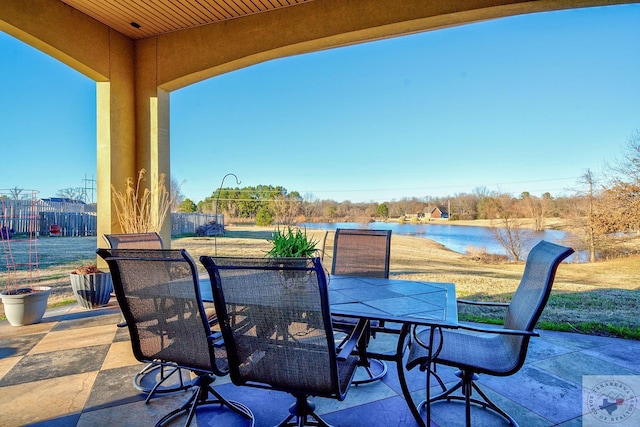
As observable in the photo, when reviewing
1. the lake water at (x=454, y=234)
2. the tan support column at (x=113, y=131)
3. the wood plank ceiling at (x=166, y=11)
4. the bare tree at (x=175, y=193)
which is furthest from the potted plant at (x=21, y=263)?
the lake water at (x=454, y=234)

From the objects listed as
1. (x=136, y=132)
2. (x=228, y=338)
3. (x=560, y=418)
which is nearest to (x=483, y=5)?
(x=560, y=418)

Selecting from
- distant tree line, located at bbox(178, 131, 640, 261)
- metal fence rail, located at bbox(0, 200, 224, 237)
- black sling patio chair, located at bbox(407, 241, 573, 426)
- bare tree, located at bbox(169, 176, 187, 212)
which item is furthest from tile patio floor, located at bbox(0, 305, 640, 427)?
metal fence rail, located at bbox(0, 200, 224, 237)

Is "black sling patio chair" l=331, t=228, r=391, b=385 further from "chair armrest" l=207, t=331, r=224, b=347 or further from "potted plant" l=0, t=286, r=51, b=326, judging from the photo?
"potted plant" l=0, t=286, r=51, b=326

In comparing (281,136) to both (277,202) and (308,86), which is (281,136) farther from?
(277,202)

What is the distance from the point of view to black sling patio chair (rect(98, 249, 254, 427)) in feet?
5.24

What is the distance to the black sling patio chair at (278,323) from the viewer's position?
1279 millimetres

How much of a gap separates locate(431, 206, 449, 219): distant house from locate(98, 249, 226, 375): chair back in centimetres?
368

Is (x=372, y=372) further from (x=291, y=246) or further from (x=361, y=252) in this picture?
(x=291, y=246)

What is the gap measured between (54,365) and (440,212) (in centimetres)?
447

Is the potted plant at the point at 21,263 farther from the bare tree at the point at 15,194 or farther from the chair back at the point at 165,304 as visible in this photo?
the chair back at the point at 165,304

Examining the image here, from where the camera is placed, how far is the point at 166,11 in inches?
166

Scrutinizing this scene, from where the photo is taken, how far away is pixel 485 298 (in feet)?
13.8

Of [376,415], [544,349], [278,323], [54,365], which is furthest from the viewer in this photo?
[544,349]

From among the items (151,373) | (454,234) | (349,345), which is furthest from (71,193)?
(454,234)
